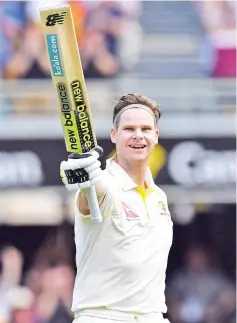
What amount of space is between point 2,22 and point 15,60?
1.38 ft

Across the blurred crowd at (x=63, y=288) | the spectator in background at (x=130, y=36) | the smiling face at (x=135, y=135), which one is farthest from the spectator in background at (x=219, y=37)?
the smiling face at (x=135, y=135)

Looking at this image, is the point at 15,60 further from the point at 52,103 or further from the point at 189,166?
the point at 189,166

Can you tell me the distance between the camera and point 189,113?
13.0 metres

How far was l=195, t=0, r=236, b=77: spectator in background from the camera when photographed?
519 inches

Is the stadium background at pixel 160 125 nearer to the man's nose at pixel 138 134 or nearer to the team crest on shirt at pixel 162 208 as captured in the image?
the team crest on shirt at pixel 162 208

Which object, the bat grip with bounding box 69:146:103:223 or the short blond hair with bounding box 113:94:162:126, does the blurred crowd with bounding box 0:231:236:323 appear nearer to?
the short blond hair with bounding box 113:94:162:126

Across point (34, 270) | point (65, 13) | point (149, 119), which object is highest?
point (65, 13)

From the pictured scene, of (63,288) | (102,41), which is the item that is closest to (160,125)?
(102,41)

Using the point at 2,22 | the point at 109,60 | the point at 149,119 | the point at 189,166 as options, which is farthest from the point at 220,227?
the point at 149,119

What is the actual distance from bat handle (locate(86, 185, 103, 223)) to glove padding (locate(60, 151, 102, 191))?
0.05m

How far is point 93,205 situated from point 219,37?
25.8 feet

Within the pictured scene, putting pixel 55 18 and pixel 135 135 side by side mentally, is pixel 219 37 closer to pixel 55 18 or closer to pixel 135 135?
pixel 135 135

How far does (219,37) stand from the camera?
1324 centimetres

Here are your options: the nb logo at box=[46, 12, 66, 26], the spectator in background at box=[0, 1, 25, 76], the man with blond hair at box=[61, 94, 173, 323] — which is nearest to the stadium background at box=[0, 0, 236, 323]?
the spectator in background at box=[0, 1, 25, 76]
